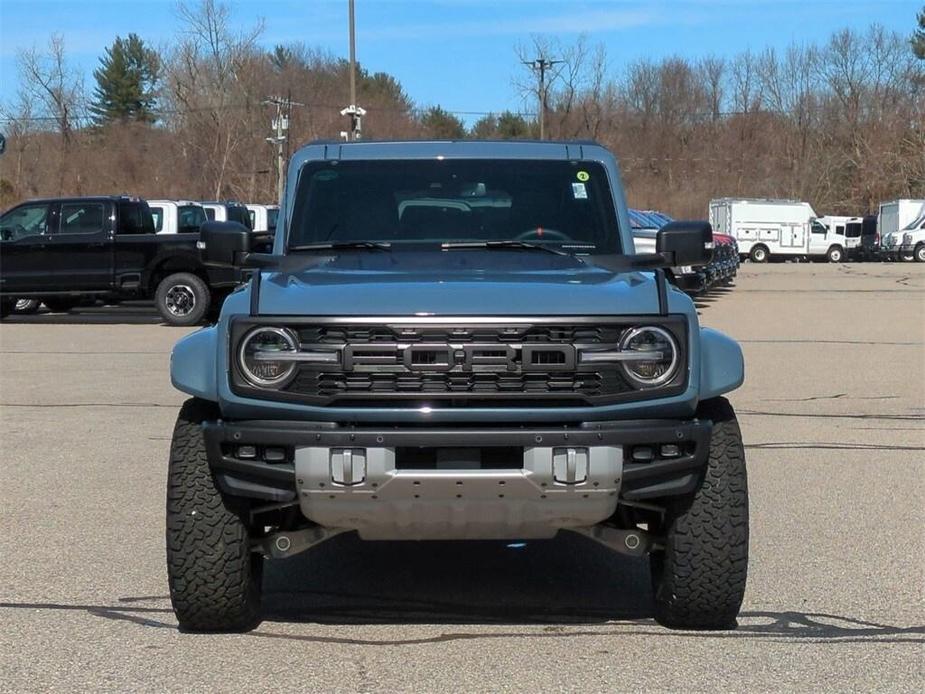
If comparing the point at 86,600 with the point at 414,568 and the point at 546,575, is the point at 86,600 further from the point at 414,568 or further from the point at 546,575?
the point at 546,575

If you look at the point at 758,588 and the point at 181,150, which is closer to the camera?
the point at 758,588

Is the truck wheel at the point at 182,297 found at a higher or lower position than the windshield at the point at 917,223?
lower

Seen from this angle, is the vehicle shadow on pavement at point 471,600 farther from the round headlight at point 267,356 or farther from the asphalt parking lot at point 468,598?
the round headlight at point 267,356

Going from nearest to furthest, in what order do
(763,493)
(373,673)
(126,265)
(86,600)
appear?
(373,673) < (86,600) < (763,493) < (126,265)

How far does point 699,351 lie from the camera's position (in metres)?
4.70

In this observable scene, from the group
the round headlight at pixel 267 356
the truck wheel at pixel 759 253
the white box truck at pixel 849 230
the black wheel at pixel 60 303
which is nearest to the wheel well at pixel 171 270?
the black wheel at pixel 60 303

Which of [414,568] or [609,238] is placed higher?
[609,238]

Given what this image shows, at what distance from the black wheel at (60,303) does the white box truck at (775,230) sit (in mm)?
33195

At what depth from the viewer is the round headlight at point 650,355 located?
460 centimetres

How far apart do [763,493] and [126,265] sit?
47.2 feet

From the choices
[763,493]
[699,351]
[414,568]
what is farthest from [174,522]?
[763,493]

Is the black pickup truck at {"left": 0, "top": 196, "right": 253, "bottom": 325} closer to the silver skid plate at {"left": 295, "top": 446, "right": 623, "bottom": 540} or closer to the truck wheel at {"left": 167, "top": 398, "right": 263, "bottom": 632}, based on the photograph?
the truck wheel at {"left": 167, "top": 398, "right": 263, "bottom": 632}

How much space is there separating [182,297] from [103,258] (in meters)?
1.34

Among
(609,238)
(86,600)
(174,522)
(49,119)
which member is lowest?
(86,600)
